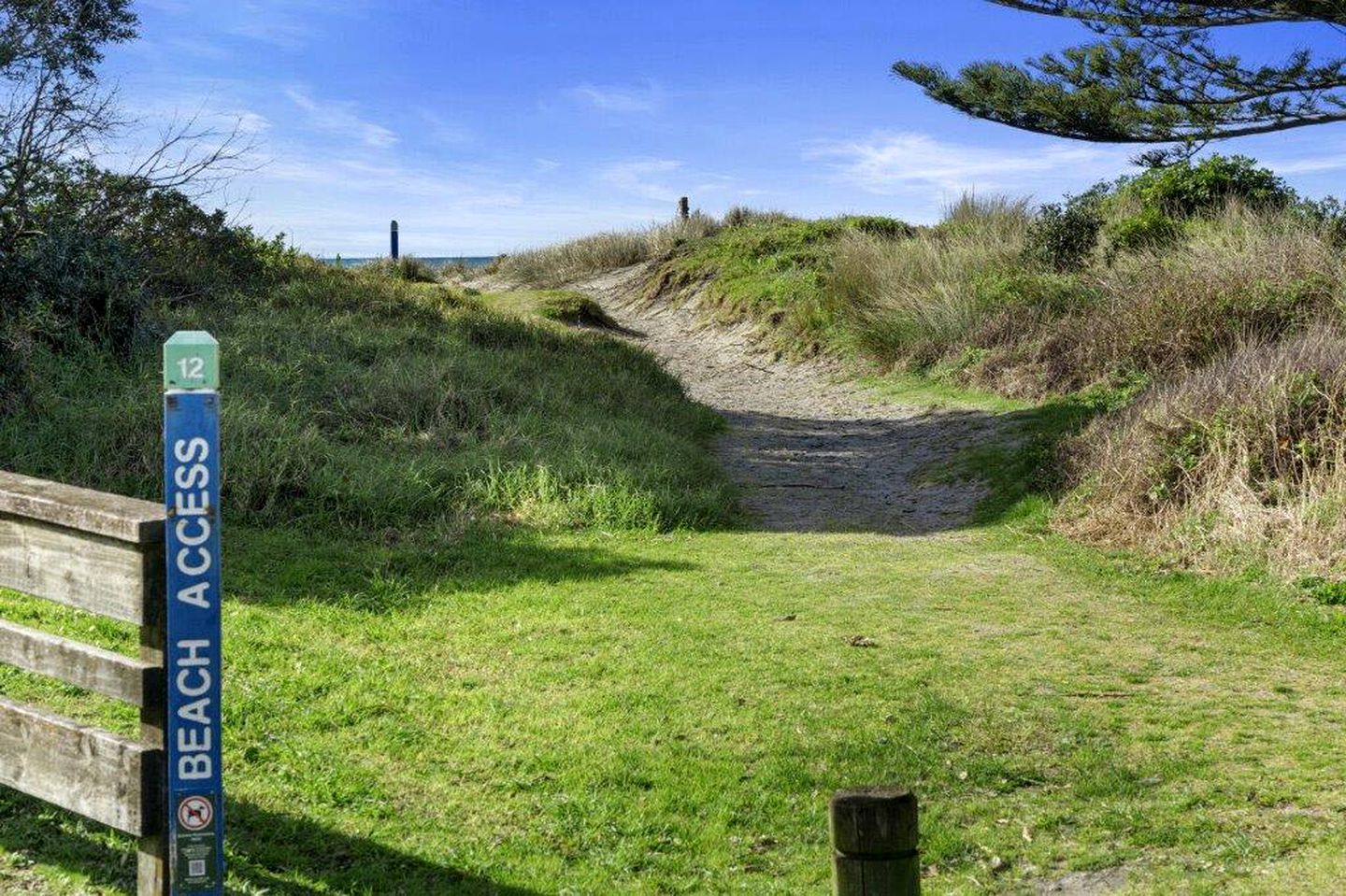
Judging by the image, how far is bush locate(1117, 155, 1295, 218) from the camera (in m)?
18.1

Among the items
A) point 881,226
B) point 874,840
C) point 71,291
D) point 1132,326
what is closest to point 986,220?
point 881,226

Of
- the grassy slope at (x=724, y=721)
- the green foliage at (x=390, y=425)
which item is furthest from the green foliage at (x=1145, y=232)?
the grassy slope at (x=724, y=721)

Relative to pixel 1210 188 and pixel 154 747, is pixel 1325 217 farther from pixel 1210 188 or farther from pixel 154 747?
pixel 154 747

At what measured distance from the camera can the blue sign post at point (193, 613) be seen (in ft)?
10.7

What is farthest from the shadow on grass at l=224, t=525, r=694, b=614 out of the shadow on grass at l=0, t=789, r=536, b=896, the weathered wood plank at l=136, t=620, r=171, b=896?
the weathered wood plank at l=136, t=620, r=171, b=896

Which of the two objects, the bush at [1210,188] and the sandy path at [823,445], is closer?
the sandy path at [823,445]

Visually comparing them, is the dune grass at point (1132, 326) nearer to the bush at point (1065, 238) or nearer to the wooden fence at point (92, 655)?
the bush at point (1065, 238)

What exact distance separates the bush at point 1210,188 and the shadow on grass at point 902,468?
6.70 metres

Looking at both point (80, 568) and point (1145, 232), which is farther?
point (1145, 232)

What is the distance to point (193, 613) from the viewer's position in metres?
3.38

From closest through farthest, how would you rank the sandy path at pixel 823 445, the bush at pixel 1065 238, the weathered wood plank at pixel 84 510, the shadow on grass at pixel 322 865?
the weathered wood plank at pixel 84 510 → the shadow on grass at pixel 322 865 → the sandy path at pixel 823 445 → the bush at pixel 1065 238

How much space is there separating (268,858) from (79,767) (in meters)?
0.77

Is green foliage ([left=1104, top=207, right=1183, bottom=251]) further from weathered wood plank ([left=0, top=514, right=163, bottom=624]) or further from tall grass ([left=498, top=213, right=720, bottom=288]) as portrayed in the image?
weathered wood plank ([left=0, top=514, right=163, bottom=624])

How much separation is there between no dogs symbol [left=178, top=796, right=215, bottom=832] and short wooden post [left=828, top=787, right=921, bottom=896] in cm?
181
